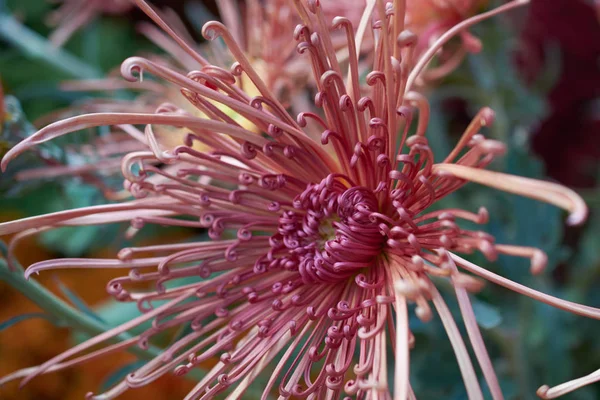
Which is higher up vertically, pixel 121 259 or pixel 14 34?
pixel 14 34

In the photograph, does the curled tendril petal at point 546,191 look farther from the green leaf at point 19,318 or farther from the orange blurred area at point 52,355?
the orange blurred area at point 52,355

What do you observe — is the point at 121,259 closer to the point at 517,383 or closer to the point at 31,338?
the point at 517,383

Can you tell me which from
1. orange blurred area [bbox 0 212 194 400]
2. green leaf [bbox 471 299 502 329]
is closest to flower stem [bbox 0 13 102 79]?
orange blurred area [bbox 0 212 194 400]

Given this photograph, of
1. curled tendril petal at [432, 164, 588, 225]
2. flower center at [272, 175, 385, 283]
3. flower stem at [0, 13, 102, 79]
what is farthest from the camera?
flower stem at [0, 13, 102, 79]

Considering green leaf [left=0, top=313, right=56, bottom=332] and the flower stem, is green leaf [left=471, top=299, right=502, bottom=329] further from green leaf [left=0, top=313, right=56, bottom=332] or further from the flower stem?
the flower stem

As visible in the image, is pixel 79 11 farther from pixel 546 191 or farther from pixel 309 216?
pixel 546 191

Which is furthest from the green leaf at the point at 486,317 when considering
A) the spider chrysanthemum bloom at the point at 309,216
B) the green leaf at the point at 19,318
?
the green leaf at the point at 19,318

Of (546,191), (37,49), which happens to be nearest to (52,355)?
(37,49)

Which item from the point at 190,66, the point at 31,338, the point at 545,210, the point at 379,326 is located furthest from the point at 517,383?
the point at 31,338
